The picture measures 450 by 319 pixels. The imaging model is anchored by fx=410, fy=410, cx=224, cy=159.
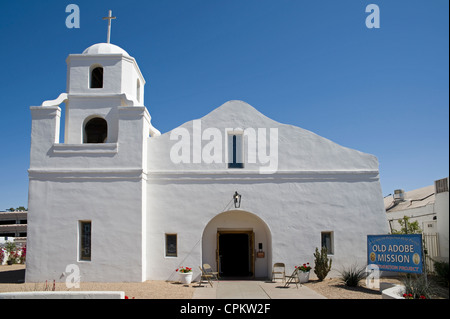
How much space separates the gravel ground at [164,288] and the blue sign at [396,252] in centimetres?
106

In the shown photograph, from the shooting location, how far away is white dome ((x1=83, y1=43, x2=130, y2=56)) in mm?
17828

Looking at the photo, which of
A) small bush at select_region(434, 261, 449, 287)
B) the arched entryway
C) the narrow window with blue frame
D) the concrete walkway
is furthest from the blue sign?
the narrow window with blue frame

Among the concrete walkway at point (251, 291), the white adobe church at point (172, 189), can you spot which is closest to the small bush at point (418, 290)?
the concrete walkway at point (251, 291)

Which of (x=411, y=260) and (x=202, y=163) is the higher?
(x=202, y=163)

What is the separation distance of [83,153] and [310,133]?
9.46m

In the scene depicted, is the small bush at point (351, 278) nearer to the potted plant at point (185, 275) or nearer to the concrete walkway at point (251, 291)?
the concrete walkway at point (251, 291)

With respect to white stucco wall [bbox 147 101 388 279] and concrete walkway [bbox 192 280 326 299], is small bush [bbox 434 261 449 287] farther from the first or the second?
concrete walkway [bbox 192 280 326 299]

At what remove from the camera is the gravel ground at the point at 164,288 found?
13180mm

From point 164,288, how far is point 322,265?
618 centimetres

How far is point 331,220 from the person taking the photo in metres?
17.0

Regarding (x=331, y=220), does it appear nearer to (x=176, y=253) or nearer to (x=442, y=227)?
(x=442, y=227)

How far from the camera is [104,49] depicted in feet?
58.7
